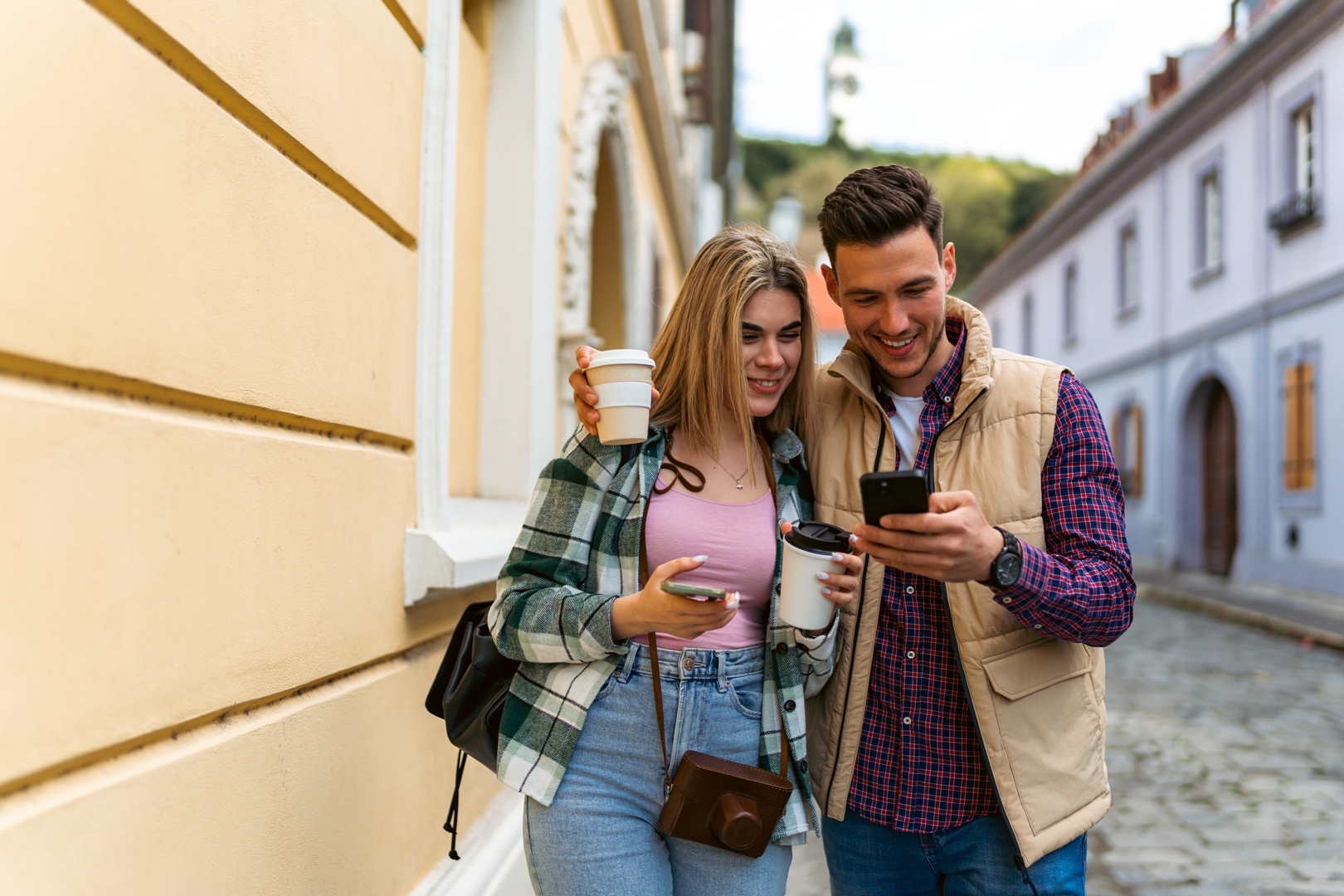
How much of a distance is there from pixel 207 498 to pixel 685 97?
11.7m

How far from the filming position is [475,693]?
193 centimetres

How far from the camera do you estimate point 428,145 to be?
2.51 metres

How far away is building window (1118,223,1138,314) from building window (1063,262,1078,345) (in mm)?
Answer: 2585

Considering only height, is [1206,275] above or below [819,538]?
above

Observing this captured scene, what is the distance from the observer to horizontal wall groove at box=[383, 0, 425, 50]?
2.28 meters

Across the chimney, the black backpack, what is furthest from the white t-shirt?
the chimney

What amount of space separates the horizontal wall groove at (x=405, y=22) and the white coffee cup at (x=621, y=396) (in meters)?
1.04

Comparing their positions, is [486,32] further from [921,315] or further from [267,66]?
[921,315]

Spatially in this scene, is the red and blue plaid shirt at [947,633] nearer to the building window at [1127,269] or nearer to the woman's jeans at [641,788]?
the woman's jeans at [641,788]

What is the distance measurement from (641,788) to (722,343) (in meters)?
0.84

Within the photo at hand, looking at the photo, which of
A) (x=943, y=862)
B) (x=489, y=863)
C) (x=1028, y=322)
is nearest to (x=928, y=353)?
(x=943, y=862)

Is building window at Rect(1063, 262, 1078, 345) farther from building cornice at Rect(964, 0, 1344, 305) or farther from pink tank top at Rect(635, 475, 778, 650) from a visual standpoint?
pink tank top at Rect(635, 475, 778, 650)

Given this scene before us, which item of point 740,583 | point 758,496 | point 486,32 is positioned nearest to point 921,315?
point 758,496

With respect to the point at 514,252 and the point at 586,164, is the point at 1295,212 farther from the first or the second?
the point at 514,252
